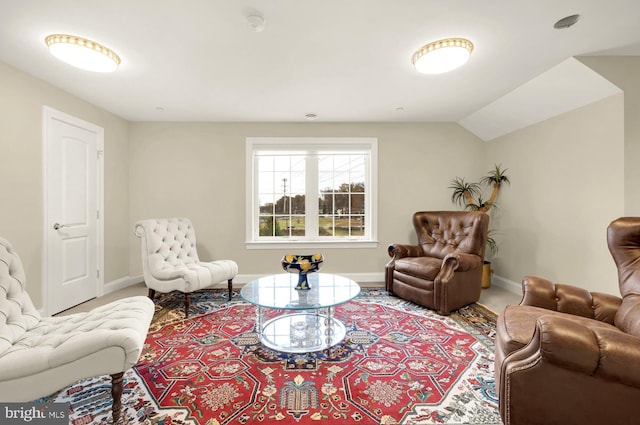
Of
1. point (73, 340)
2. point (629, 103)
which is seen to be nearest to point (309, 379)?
point (73, 340)

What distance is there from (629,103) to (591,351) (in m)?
2.60

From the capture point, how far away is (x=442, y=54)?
6.82ft

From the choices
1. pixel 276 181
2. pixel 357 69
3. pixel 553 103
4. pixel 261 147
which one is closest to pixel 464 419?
pixel 357 69

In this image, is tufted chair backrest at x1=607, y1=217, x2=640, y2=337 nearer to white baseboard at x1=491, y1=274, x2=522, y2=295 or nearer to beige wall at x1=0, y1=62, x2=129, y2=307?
white baseboard at x1=491, y1=274, x2=522, y2=295

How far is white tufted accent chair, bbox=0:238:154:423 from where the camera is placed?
1262 mm

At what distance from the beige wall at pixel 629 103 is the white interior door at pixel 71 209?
5.15 meters

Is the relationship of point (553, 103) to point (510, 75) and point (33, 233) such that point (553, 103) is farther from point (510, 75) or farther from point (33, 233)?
point (33, 233)

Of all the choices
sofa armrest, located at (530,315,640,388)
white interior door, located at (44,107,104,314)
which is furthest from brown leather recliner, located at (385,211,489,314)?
white interior door, located at (44,107,104,314)

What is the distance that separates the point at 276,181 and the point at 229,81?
172 centimetres

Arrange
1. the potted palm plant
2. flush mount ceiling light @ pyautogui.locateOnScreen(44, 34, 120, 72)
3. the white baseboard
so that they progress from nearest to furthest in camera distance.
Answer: flush mount ceiling light @ pyautogui.locateOnScreen(44, 34, 120, 72) < the white baseboard < the potted palm plant

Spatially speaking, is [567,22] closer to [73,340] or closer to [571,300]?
[571,300]

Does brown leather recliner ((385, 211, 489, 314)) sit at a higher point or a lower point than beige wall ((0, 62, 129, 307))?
lower

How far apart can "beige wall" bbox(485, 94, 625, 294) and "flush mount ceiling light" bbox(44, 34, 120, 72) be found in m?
4.41

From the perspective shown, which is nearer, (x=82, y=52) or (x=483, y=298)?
(x=82, y=52)
